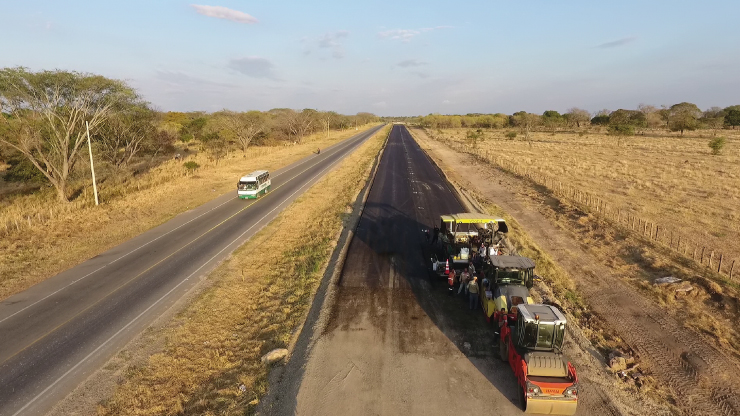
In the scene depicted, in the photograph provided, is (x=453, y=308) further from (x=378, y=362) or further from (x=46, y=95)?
(x=46, y=95)

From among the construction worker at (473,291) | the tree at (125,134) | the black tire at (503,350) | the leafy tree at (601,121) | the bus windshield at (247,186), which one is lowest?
the black tire at (503,350)

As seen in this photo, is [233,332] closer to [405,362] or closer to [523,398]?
[405,362]

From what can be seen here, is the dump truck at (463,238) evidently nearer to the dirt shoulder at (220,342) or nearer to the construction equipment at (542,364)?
the dirt shoulder at (220,342)

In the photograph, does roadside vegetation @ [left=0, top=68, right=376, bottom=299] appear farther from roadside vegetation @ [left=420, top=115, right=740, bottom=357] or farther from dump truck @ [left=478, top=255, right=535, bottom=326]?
roadside vegetation @ [left=420, top=115, right=740, bottom=357]

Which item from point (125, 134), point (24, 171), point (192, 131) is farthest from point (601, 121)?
point (24, 171)

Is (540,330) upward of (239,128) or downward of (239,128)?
downward

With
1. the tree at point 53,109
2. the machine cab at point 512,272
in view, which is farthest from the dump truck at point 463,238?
the tree at point 53,109
